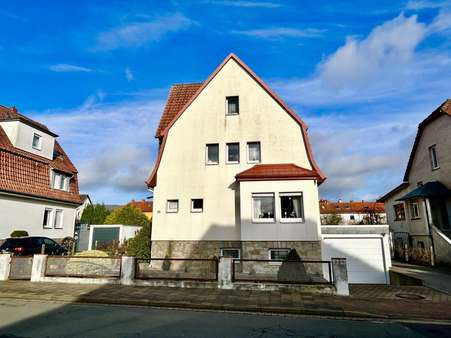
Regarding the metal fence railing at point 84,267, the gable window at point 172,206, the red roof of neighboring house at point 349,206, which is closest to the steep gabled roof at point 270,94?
the gable window at point 172,206

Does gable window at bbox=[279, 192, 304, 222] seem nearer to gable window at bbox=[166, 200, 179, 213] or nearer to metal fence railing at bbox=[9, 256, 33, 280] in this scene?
gable window at bbox=[166, 200, 179, 213]

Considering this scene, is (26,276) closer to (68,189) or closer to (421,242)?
(68,189)

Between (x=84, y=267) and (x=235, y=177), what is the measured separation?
25.7ft

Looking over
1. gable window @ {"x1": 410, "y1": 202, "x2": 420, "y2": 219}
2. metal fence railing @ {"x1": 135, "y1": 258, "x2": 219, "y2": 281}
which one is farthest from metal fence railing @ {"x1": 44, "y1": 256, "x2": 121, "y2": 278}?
gable window @ {"x1": 410, "y1": 202, "x2": 420, "y2": 219}

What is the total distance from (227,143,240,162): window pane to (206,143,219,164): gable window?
0.67 m

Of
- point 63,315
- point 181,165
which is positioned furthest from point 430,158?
point 63,315

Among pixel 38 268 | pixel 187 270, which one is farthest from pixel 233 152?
pixel 38 268

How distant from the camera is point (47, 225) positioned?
75.9ft

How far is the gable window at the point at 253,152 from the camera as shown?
16.6 m

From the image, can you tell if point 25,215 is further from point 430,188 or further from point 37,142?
point 430,188

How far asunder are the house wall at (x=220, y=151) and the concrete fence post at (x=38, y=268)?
5586 millimetres

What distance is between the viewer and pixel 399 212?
84.0ft

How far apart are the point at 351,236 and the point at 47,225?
70.6 ft

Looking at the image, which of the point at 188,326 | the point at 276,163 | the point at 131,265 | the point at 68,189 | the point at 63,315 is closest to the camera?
the point at 188,326
